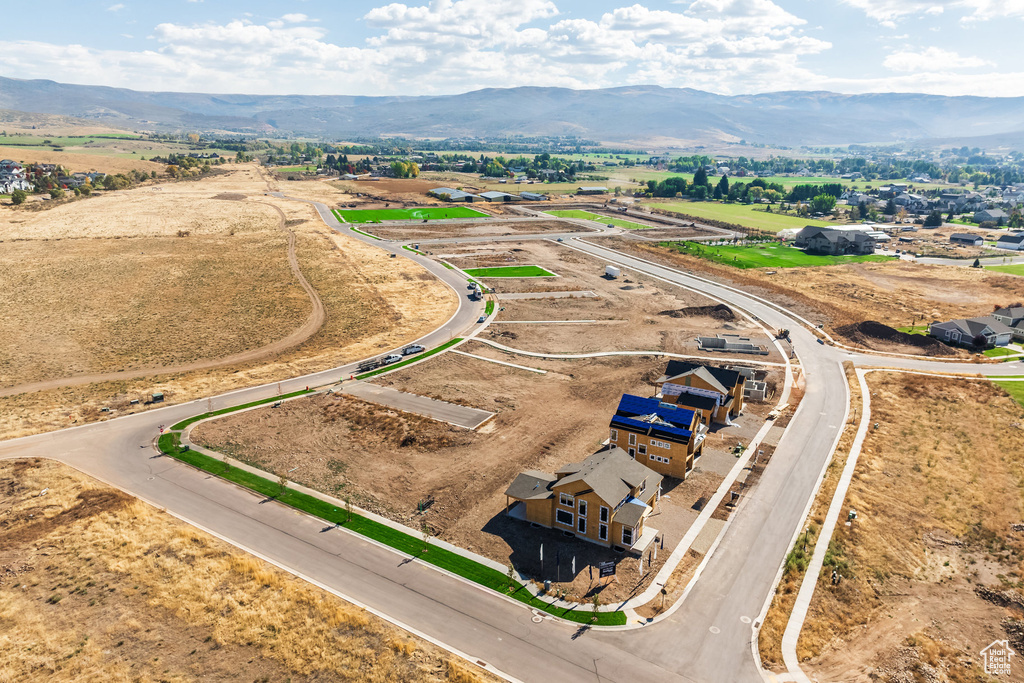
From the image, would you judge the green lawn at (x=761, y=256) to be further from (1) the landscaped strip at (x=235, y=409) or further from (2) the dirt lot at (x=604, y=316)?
(1) the landscaped strip at (x=235, y=409)

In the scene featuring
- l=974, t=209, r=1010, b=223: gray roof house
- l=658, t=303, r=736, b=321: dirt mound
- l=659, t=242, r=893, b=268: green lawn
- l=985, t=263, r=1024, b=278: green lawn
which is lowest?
l=658, t=303, r=736, b=321: dirt mound

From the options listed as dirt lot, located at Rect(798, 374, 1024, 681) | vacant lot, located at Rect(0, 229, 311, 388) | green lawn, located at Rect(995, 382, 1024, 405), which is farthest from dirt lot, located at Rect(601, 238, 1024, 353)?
vacant lot, located at Rect(0, 229, 311, 388)

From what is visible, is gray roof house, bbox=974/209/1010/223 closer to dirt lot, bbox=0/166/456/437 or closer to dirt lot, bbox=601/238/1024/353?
dirt lot, bbox=601/238/1024/353

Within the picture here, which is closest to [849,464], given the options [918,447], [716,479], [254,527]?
[918,447]

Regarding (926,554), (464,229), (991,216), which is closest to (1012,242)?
(991,216)

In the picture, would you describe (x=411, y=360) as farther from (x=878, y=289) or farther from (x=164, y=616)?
(x=878, y=289)
